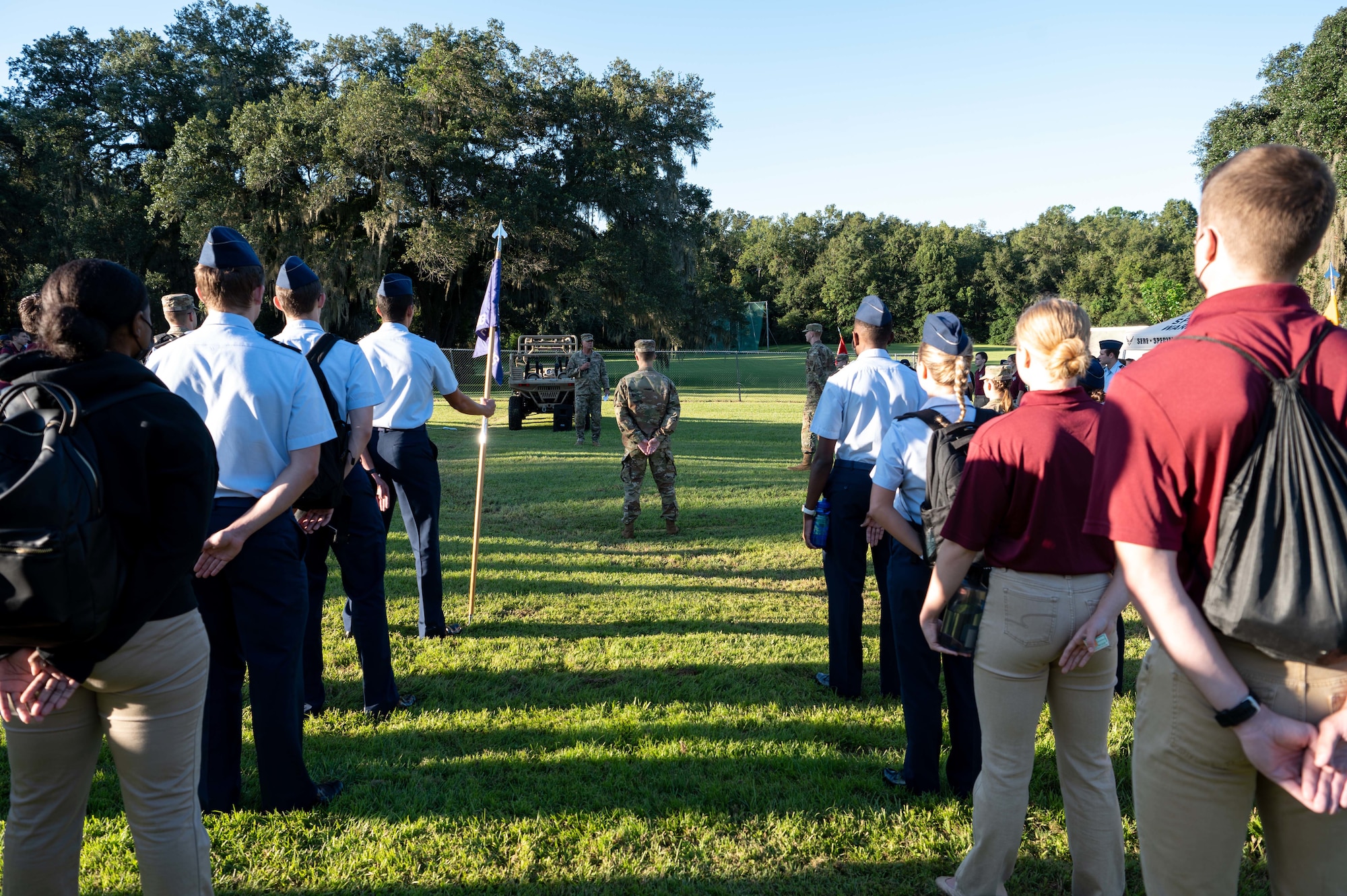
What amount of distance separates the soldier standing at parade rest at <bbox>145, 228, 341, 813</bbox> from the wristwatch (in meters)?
2.91

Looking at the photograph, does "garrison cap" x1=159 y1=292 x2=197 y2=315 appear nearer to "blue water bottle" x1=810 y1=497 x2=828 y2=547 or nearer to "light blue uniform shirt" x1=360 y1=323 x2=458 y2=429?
"light blue uniform shirt" x1=360 y1=323 x2=458 y2=429

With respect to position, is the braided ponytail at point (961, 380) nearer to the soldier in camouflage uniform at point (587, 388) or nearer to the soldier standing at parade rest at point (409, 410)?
the soldier standing at parade rest at point (409, 410)

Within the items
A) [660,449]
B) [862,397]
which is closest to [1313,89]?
[660,449]

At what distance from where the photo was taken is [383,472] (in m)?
5.22

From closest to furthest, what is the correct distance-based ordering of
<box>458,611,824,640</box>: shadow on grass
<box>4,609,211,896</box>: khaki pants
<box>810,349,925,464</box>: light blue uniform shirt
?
<box>4,609,211,896</box>: khaki pants
<box>810,349,925,464</box>: light blue uniform shirt
<box>458,611,824,640</box>: shadow on grass

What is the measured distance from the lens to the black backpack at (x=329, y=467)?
3.51m

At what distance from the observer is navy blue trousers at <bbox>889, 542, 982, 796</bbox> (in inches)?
133

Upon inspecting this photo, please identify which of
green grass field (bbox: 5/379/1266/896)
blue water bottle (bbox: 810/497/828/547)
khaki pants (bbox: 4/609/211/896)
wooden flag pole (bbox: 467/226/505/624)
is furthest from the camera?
wooden flag pole (bbox: 467/226/505/624)

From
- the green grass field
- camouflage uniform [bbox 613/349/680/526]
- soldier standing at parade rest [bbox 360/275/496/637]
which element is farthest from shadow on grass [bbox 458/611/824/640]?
camouflage uniform [bbox 613/349/680/526]

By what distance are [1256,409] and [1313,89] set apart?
37.9 meters

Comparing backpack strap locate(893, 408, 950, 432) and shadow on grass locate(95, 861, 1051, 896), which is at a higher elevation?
backpack strap locate(893, 408, 950, 432)

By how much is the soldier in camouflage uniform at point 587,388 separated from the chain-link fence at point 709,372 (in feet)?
13.4

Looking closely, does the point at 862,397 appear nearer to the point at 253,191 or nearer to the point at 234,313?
the point at 234,313

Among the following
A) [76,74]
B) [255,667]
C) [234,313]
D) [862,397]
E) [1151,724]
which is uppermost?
[76,74]
